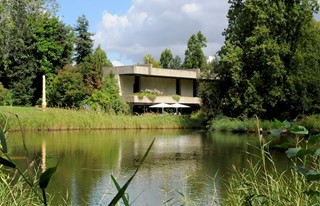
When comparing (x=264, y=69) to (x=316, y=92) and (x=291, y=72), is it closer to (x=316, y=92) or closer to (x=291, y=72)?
(x=291, y=72)

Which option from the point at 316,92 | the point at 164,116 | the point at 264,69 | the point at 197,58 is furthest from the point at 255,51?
the point at 197,58

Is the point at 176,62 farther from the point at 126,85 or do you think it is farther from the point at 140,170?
the point at 140,170

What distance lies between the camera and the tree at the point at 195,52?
1790 inches

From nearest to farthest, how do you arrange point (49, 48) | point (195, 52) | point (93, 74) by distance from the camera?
point (93, 74), point (49, 48), point (195, 52)

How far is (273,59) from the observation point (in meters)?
24.8

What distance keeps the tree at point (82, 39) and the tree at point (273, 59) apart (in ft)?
49.2

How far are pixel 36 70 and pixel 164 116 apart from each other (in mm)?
11630

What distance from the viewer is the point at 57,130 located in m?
24.3

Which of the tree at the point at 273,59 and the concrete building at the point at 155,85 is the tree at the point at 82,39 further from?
the tree at the point at 273,59

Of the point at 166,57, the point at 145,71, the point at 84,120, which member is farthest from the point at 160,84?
the point at 166,57

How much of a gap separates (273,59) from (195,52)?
2134 cm

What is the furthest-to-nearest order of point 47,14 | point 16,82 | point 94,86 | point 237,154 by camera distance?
point 16,82 → point 94,86 → point 47,14 → point 237,154

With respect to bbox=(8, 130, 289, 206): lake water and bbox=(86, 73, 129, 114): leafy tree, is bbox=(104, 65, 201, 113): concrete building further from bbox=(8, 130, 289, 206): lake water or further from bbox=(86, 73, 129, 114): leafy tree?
bbox=(8, 130, 289, 206): lake water

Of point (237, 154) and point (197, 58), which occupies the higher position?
point (197, 58)
